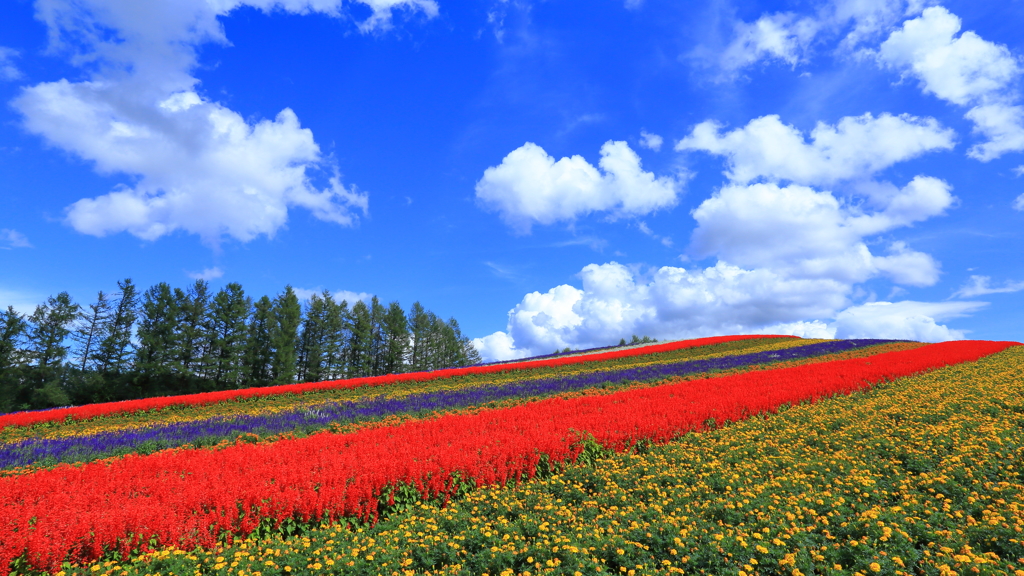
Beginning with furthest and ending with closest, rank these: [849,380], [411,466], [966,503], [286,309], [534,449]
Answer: [286,309], [849,380], [534,449], [411,466], [966,503]

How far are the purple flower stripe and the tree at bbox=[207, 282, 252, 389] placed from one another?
25030 millimetres

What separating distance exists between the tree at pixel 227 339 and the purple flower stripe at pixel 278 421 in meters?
25.0

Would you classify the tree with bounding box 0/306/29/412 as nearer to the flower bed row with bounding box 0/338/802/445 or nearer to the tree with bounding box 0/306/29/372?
the tree with bounding box 0/306/29/372

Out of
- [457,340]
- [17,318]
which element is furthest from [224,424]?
[457,340]

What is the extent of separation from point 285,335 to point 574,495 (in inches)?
1701

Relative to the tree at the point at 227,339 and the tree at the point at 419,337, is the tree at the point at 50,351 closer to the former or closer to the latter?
the tree at the point at 227,339

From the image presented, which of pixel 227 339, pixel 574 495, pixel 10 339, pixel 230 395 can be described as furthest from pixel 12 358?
pixel 574 495

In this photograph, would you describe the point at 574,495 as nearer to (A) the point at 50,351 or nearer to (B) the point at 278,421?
(B) the point at 278,421

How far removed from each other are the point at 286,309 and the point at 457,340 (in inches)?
1090

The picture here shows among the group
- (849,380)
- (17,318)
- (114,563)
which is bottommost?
(114,563)

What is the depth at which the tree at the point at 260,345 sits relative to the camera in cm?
4284

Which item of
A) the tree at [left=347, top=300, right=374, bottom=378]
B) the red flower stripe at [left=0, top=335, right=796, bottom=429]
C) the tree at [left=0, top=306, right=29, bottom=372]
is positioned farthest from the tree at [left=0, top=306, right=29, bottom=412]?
the tree at [left=347, top=300, right=374, bottom=378]

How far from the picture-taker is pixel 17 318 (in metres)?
32.5

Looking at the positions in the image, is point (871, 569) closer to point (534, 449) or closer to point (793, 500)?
point (793, 500)
